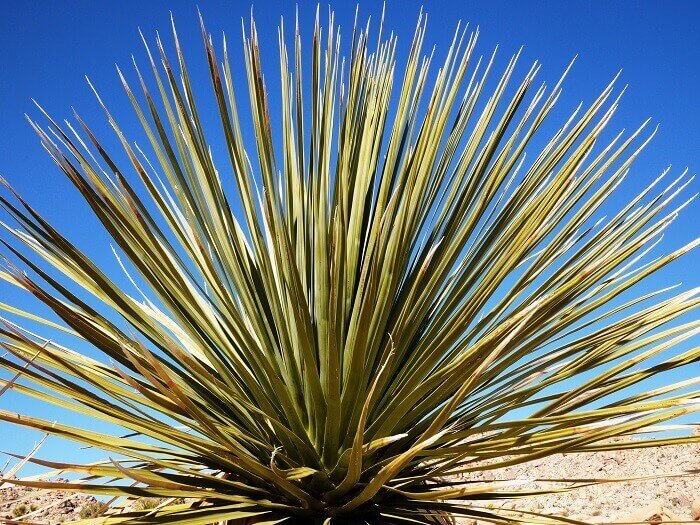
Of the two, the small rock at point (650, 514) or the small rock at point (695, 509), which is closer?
the small rock at point (650, 514)

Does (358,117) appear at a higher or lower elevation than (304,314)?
higher

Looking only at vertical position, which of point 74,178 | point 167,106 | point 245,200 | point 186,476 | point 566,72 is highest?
point 566,72

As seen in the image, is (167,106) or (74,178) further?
(167,106)

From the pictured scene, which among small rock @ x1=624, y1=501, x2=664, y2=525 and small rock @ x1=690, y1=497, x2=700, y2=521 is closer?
small rock @ x1=624, y1=501, x2=664, y2=525

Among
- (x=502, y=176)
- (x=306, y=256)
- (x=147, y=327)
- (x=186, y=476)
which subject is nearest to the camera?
(x=186, y=476)

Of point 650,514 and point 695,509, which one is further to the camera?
point 695,509

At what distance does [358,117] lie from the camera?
273cm

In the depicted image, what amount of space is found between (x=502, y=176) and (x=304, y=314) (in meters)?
0.96

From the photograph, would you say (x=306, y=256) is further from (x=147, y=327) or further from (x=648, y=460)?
(x=648, y=460)

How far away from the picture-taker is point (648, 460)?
707cm

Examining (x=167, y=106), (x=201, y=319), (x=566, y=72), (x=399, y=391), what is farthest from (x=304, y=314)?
(x=566, y=72)

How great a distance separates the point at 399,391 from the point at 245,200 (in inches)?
35.4

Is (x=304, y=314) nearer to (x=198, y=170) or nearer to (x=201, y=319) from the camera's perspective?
(x=201, y=319)

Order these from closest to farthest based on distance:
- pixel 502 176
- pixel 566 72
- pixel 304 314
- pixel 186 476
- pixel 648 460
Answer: pixel 304 314
pixel 186 476
pixel 502 176
pixel 566 72
pixel 648 460
